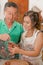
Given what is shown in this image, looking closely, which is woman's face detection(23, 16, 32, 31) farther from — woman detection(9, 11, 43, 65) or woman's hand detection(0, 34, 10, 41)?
woman's hand detection(0, 34, 10, 41)

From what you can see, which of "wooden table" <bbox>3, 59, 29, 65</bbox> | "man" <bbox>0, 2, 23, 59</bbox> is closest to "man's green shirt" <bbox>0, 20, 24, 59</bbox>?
"man" <bbox>0, 2, 23, 59</bbox>

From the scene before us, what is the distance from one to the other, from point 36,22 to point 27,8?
0.10m

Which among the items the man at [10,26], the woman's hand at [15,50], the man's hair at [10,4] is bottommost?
the woman's hand at [15,50]

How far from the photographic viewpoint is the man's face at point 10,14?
1.14 meters

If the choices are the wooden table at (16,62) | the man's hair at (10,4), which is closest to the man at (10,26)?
the man's hair at (10,4)

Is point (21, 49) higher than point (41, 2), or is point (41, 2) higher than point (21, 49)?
point (41, 2)

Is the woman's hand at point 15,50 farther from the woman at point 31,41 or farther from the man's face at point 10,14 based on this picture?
the man's face at point 10,14

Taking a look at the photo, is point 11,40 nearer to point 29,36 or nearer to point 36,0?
point 29,36

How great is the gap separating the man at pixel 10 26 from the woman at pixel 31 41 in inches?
1.5

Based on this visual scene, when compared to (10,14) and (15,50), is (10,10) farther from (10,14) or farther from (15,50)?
(15,50)

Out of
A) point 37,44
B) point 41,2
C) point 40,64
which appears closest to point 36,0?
point 41,2

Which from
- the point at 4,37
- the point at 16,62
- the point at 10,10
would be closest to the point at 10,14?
the point at 10,10

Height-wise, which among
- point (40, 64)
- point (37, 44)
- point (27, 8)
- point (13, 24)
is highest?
point (27, 8)

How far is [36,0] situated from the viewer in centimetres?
114
